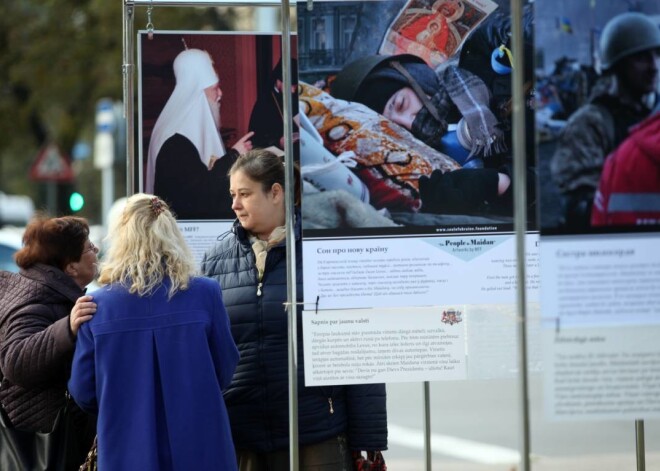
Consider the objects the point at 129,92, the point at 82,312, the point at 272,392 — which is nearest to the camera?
the point at 82,312

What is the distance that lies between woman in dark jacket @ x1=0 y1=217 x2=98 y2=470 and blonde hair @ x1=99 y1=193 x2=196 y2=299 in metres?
0.15

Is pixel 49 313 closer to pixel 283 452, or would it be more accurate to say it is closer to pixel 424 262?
pixel 283 452

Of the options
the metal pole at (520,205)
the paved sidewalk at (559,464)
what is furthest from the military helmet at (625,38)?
the paved sidewalk at (559,464)

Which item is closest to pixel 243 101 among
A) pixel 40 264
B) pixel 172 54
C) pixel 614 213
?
pixel 172 54

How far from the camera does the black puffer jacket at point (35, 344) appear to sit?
4316 mm

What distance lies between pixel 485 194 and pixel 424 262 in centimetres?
34

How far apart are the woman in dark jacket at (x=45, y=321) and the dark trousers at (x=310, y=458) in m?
0.60

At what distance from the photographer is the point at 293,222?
158 inches

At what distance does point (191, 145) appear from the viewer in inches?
222

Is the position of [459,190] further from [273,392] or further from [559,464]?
[559,464]

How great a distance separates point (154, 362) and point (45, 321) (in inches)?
22.4

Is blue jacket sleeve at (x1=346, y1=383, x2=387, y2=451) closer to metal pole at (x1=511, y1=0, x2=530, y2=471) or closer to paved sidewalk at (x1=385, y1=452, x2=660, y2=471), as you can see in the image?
metal pole at (x1=511, y1=0, x2=530, y2=471)

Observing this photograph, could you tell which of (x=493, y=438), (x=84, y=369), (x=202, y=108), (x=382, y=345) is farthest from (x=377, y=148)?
(x=493, y=438)

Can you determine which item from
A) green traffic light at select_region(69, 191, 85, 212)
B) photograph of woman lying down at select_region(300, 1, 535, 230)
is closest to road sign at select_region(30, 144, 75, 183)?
green traffic light at select_region(69, 191, 85, 212)
